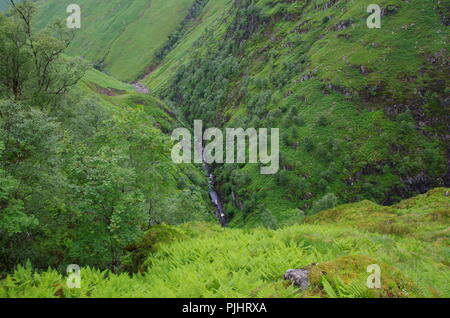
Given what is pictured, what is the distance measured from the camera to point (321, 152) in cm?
10344

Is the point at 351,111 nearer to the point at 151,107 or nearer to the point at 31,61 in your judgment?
the point at 151,107

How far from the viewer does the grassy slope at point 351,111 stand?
97.5 metres

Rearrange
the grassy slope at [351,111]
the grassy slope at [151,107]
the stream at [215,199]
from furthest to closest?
the stream at [215,199]
the grassy slope at [151,107]
the grassy slope at [351,111]

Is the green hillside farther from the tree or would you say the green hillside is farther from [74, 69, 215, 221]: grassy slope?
A: [74, 69, 215, 221]: grassy slope

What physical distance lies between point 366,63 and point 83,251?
127748mm

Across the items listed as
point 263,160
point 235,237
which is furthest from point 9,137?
point 263,160

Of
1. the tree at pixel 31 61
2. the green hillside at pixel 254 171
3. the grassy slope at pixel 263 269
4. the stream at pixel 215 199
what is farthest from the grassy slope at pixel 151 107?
the grassy slope at pixel 263 269

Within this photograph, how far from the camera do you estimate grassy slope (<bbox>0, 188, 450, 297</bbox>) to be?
10945 millimetres

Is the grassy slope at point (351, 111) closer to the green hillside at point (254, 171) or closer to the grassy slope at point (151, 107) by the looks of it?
the green hillside at point (254, 171)

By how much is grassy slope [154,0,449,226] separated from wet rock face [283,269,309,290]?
76905mm

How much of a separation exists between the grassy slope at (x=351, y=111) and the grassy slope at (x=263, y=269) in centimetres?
7020

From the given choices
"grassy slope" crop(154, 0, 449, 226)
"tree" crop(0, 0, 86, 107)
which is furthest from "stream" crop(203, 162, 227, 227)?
"tree" crop(0, 0, 86, 107)

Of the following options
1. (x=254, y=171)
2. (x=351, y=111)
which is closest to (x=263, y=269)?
(x=254, y=171)
